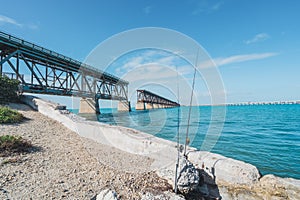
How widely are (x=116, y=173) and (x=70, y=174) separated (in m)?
1.19

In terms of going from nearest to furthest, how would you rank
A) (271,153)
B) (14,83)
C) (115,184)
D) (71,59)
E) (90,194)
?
(90,194) → (115,184) → (271,153) → (14,83) → (71,59)

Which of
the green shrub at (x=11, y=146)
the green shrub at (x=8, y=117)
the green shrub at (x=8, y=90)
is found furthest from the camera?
the green shrub at (x=8, y=90)

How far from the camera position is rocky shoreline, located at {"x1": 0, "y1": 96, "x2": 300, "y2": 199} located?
11.1 feet

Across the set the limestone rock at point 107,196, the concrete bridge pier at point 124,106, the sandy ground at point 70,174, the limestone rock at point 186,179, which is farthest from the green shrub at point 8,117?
the concrete bridge pier at point 124,106

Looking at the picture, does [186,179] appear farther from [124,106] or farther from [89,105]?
[124,106]

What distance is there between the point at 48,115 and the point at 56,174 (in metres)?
8.02

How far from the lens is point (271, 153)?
884 cm

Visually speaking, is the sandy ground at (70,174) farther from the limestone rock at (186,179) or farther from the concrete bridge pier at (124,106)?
the concrete bridge pier at (124,106)

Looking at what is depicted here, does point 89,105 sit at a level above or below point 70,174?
Answer: above

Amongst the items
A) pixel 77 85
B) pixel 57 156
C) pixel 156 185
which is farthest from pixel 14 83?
pixel 77 85

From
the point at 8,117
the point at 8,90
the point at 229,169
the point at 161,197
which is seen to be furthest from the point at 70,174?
the point at 8,90

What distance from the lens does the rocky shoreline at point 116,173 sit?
3398 mm

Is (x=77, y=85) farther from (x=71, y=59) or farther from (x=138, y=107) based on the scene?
(x=138, y=107)

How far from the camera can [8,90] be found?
11758 mm
